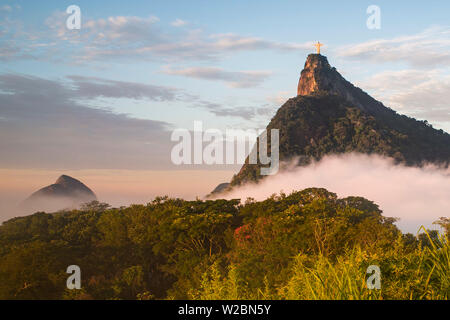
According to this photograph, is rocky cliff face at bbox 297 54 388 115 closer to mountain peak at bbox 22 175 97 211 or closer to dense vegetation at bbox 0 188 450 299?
mountain peak at bbox 22 175 97 211

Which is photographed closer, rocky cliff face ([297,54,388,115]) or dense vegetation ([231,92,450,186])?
dense vegetation ([231,92,450,186])

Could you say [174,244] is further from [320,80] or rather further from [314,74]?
[320,80]

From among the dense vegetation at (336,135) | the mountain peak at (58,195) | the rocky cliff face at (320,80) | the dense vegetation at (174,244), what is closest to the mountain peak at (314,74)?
the rocky cliff face at (320,80)

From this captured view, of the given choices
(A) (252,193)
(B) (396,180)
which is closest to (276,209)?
(A) (252,193)

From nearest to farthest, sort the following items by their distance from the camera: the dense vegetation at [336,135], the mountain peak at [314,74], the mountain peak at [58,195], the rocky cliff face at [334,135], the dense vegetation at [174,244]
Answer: the dense vegetation at [174,244] → the rocky cliff face at [334,135] → the dense vegetation at [336,135] → the mountain peak at [314,74] → the mountain peak at [58,195]

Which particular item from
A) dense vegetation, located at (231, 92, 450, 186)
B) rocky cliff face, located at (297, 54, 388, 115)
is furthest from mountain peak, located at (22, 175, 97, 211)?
rocky cliff face, located at (297, 54, 388, 115)

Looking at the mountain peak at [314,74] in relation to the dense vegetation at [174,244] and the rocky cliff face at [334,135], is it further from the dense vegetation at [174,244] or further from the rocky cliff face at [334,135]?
the dense vegetation at [174,244]

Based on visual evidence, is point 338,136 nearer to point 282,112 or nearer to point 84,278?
point 282,112
